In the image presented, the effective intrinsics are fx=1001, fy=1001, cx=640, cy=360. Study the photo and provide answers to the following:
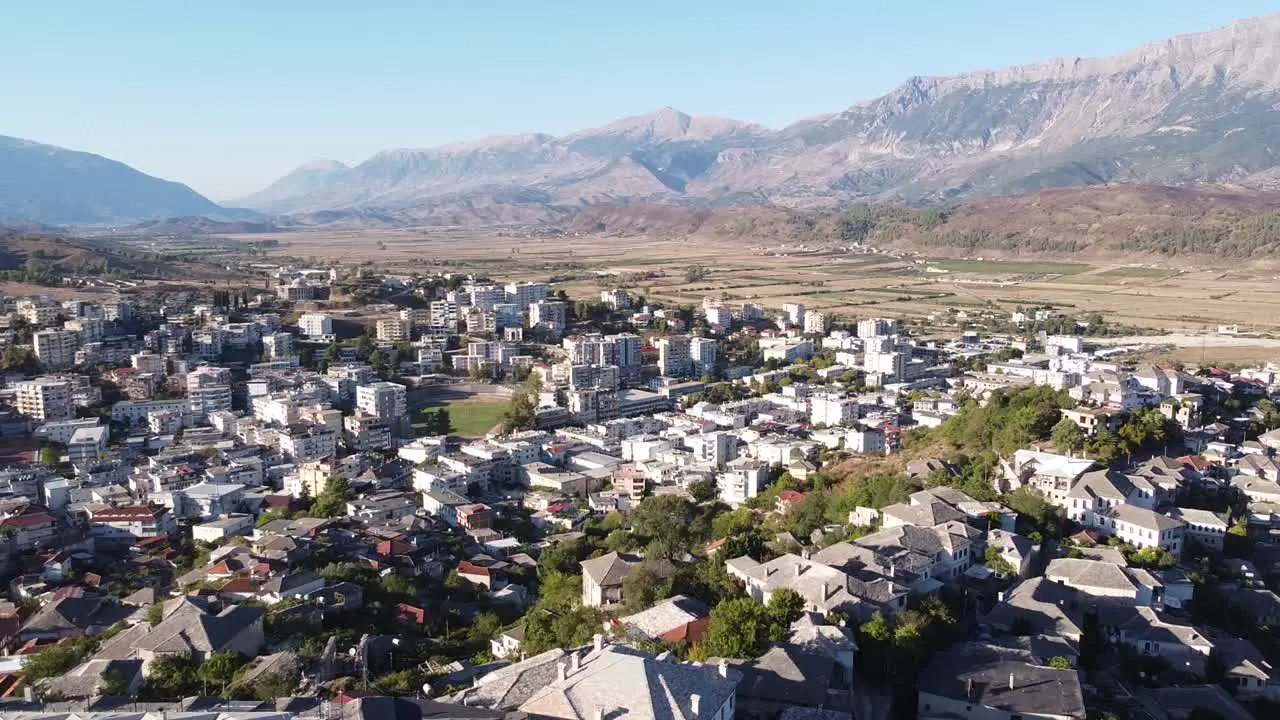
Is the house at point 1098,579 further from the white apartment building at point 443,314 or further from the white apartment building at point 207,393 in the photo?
the white apartment building at point 443,314

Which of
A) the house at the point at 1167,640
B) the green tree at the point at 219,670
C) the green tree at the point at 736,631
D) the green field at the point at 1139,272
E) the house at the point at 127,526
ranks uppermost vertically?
the green field at the point at 1139,272

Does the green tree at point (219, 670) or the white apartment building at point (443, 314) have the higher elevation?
the white apartment building at point (443, 314)

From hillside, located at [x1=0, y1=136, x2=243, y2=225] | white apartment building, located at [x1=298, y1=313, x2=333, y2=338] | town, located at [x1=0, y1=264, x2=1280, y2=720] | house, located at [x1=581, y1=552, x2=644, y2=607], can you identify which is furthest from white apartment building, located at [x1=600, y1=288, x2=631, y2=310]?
hillside, located at [x1=0, y1=136, x2=243, y2=225]

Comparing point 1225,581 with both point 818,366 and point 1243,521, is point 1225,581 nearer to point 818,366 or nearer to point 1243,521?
point 1243,521

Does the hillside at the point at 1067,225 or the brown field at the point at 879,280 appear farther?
the hillside at the point at 1067,225

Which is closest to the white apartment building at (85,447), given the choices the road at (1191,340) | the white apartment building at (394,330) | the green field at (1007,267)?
the white apartment building at (394,330)
